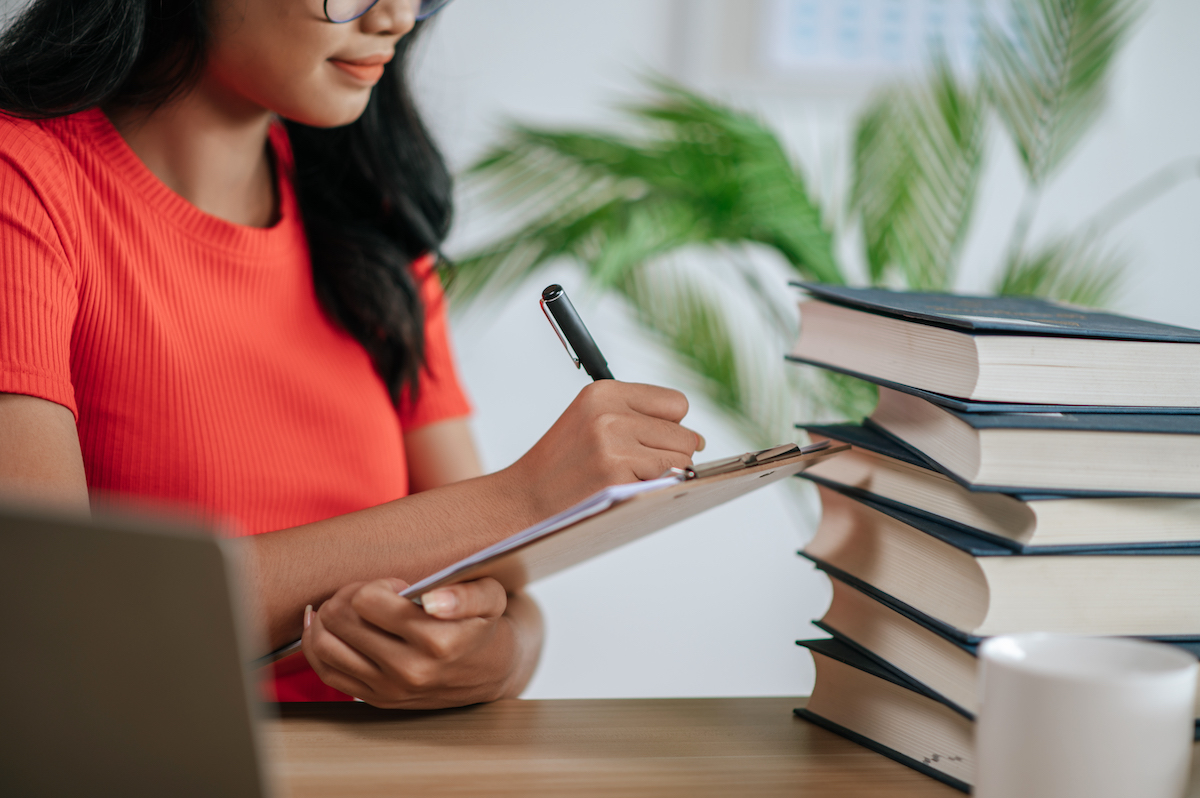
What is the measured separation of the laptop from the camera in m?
0.26

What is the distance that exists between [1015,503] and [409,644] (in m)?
0.33

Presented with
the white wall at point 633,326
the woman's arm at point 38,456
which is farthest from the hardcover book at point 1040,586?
the white wall at point 633,326

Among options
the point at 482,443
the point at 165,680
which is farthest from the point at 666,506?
the point at 482,443

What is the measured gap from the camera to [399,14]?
0.75 m

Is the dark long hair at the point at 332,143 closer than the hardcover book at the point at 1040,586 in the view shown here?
No

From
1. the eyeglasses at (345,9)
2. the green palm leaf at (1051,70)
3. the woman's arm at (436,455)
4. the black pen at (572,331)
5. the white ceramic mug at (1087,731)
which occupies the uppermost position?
the green palm leaf at (1051,70)

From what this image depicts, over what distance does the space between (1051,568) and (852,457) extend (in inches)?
5.5

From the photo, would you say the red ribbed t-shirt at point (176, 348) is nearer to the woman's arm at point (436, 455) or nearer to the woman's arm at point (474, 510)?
the woman's arm at point (436, 455)

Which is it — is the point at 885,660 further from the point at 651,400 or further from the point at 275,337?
the point at 275,337

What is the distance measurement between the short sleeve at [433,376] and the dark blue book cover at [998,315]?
50 centimetres

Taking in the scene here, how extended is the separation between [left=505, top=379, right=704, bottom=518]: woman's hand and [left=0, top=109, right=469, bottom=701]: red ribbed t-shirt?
1.08ft

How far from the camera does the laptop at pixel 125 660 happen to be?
0.26 meters

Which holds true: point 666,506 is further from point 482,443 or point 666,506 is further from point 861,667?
point 482,443

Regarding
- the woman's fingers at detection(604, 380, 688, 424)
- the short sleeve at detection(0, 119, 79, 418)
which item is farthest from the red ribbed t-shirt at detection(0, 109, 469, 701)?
the woman's fingers at detection(604, 380, 688, 424)
